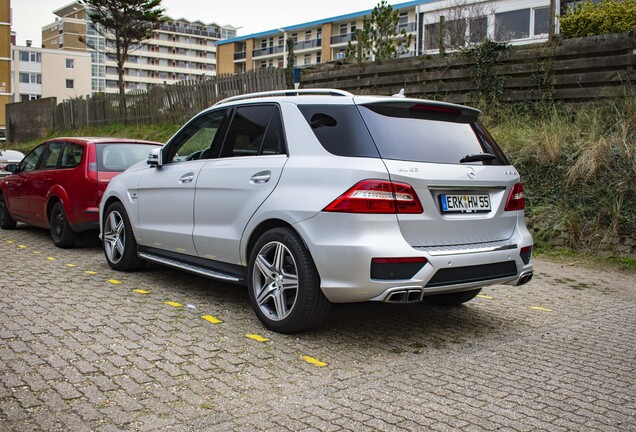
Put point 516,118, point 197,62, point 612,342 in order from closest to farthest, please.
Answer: point 612,342
point 516,118
point 197,62

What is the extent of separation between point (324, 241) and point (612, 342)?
2.49 meters

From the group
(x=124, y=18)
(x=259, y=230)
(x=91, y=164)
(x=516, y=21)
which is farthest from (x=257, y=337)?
(x=124, y=18)

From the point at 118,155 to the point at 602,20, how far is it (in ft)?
45.8

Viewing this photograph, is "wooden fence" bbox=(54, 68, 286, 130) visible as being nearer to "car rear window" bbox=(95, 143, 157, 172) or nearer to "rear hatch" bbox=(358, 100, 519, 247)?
"car rear window" bbox=(95, 143, 157, 172)

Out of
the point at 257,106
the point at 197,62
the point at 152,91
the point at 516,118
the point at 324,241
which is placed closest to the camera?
the point at 324,241

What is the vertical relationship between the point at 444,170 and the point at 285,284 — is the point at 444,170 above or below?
above

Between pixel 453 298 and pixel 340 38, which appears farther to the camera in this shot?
pixel 340 38

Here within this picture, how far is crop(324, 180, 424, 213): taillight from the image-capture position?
176 inches

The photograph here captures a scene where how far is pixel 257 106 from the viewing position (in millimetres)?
5695

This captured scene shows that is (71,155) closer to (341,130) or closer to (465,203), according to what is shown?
(341,130)

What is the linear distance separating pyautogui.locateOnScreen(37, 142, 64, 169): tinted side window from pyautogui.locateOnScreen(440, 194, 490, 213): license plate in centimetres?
677

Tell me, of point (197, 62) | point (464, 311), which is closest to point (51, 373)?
point (464, 311)

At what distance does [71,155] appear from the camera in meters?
9.23

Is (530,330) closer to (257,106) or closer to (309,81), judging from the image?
(257,106)
